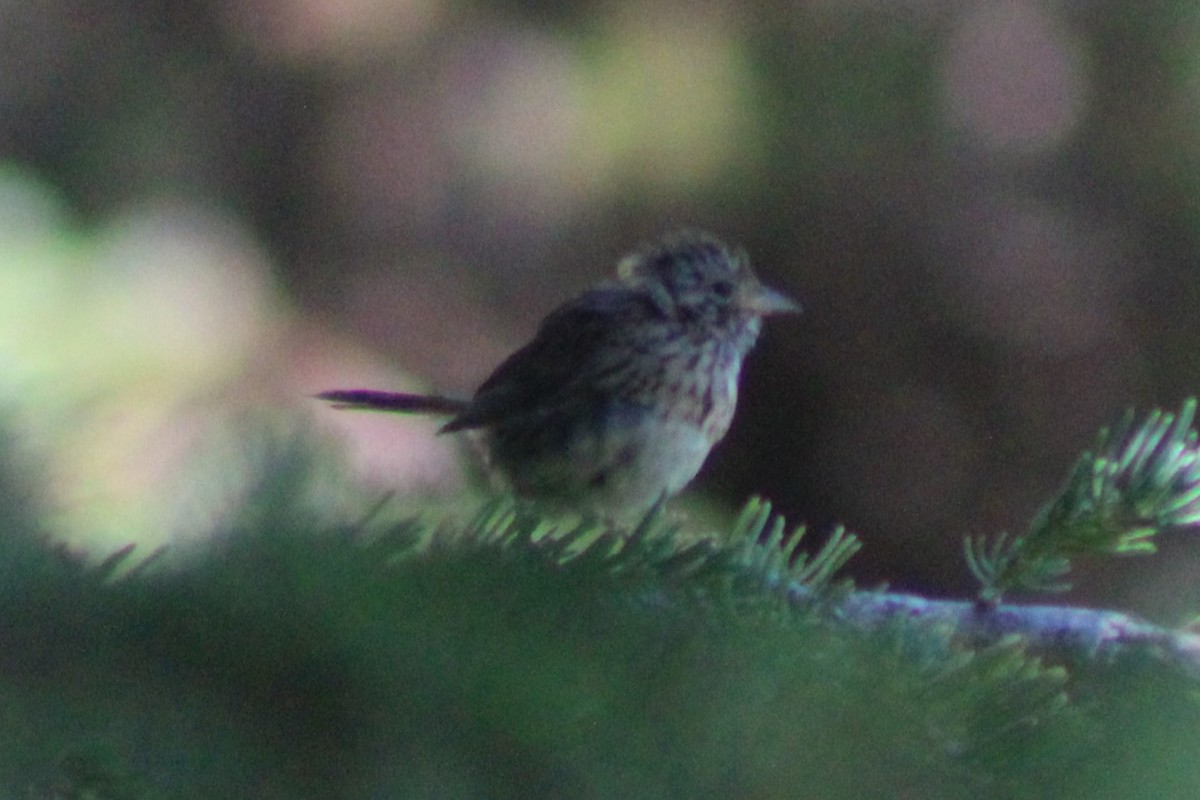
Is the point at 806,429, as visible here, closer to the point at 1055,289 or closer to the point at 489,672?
the point at 1055,289

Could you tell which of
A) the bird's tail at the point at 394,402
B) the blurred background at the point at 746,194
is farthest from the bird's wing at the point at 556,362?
the blurred background at the point at 746,194

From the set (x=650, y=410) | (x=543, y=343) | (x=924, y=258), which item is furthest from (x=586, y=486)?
(x=924, y=258)

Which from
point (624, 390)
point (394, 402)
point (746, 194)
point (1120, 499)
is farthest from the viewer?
point (746, 194)

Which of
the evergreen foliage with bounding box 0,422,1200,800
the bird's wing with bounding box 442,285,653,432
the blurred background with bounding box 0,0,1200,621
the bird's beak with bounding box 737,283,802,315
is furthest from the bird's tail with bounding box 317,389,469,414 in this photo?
the evergreen foliage with bounding box 0,422,1200,800

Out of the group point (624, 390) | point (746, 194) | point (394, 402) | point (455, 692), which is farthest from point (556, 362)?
point (455, 692)

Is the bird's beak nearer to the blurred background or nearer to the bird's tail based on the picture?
the bird's tail

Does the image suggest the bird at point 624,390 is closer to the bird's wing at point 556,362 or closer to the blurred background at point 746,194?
the bird's wing at point 556,362

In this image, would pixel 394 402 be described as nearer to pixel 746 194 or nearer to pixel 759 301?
pixel 759 301
